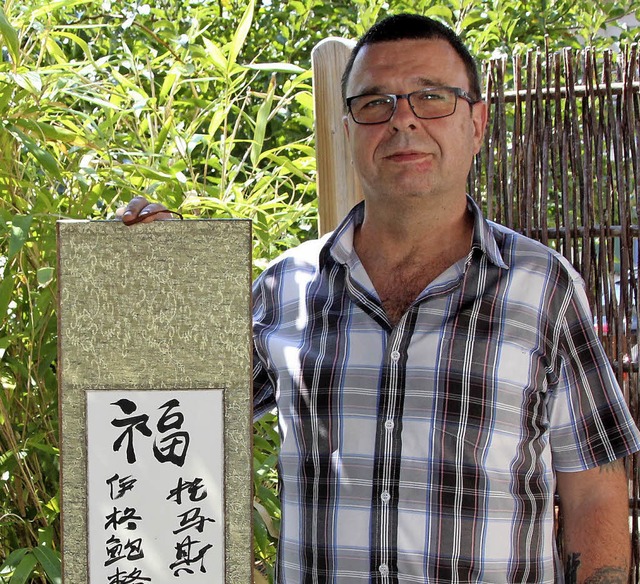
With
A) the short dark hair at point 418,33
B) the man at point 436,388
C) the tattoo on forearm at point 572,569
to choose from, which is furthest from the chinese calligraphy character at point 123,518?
the short dark hair at point 418,33

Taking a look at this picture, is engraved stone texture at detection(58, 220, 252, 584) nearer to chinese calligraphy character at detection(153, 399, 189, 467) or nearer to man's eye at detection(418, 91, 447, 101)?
chinese calligraphy character at detection(153, 399, 189, 467)

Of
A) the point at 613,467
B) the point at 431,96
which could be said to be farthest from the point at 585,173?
the point at 613,467

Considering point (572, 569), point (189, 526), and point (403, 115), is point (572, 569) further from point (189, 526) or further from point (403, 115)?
point (403, 115)

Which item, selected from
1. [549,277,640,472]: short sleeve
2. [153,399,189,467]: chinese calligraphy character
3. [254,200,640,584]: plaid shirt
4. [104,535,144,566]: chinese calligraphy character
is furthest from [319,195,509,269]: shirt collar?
[104,535,144,566]: chinese calligraphy character

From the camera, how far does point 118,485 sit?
1.25 metres

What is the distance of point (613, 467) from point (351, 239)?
584 mm

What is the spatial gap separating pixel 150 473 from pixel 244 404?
0.16m

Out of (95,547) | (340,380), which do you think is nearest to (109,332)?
(95,547)

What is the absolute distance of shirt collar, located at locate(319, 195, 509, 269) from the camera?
59.4 inches

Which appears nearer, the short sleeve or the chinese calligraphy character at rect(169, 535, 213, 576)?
the chinese calligraphy character at rect(169, 535, 213, 576)

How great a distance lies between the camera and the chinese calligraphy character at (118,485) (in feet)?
4.11

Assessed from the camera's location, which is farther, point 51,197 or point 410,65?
point 51,197

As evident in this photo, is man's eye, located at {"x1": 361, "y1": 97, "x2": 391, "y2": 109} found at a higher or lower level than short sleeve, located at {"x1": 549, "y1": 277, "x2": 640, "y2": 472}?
higher

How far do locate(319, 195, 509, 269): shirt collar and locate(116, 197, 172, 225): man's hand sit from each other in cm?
38
